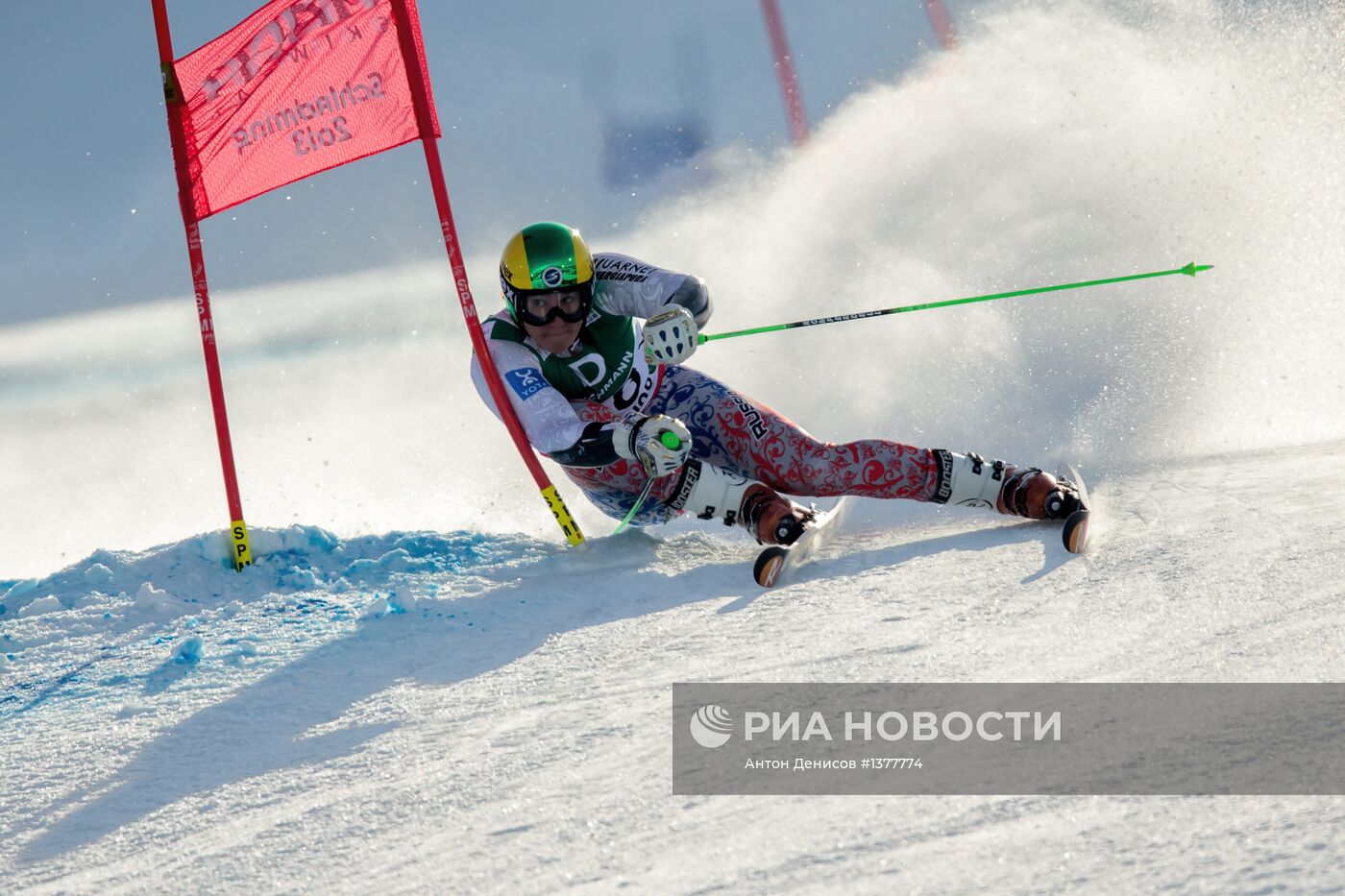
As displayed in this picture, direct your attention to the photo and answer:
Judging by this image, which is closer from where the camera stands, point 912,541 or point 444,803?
point 444,803

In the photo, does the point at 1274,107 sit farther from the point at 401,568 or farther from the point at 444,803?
the point at 444,803

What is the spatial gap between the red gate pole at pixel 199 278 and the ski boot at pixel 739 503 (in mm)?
1155

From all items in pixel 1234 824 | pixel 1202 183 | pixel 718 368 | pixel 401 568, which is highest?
pixel 1202 183

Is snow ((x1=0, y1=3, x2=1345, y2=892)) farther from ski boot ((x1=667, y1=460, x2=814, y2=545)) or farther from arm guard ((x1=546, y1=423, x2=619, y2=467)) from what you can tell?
arm guard ((x1=546, y1=423, x2=619, y2=467))

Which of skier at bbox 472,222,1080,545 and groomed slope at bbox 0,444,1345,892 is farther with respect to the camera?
skier at bbox 472,222,1080,545

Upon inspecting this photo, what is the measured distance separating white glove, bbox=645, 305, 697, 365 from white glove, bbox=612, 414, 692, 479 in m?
Result: 0.21

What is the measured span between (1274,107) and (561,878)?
545cm

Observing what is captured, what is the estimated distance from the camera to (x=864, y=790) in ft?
4.76

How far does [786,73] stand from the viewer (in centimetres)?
971

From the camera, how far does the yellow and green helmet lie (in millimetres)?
2945

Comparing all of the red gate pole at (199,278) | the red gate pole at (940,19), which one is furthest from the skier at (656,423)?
the red gate pole at (940,19)

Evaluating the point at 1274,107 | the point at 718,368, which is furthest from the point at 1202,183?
the point at 718,368

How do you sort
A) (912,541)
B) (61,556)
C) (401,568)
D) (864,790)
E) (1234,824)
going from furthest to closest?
(61,556) → (401,568) → (912,541) → (864,790) → (1234,824)

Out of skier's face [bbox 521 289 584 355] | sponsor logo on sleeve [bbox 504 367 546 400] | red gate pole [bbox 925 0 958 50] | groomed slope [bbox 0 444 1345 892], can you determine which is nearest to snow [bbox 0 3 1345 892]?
groomed slope [bbox 0 444 1345 892]
